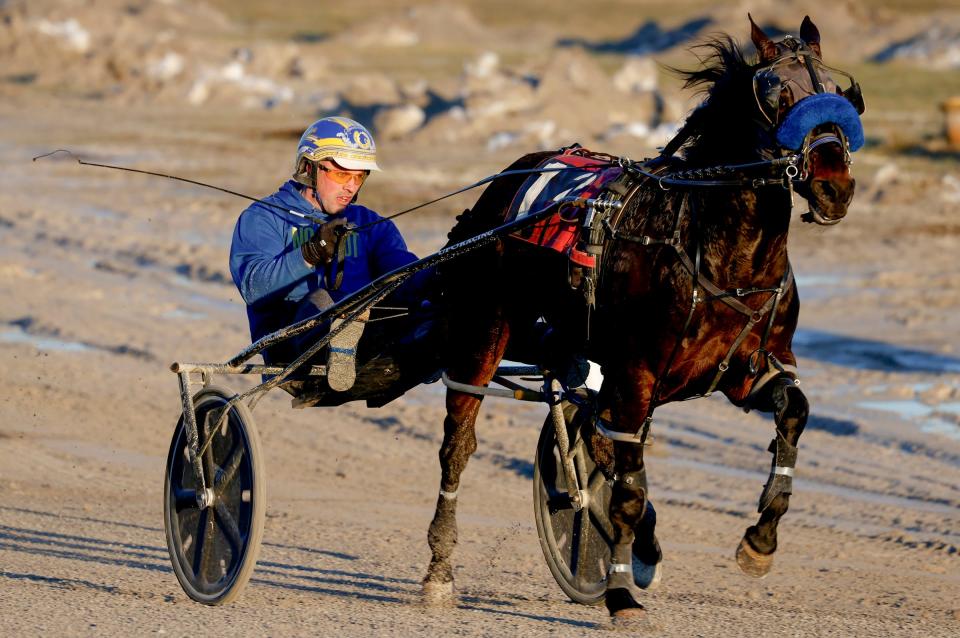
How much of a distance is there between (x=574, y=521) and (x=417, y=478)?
2523 millimetres

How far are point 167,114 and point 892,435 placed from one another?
25.2 m

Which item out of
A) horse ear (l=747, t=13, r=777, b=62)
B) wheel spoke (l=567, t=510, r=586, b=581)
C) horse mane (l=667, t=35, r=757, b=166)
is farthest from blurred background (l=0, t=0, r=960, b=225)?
horse ear (l=747, t=13, r=777, b=62)

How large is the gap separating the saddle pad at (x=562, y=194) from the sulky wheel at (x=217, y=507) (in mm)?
1283

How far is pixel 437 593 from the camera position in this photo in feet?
20.0

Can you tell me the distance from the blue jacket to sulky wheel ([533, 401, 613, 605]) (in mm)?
983

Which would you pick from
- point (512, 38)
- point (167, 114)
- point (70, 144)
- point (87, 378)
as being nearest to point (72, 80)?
point (167, 114)

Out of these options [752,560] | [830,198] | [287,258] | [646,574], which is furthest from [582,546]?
[830,198]

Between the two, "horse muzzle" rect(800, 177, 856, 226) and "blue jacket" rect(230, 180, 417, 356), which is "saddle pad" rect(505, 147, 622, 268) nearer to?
"blue jacket" rect(230, 180, 417, 356)

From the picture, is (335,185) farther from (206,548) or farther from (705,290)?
(705,290)

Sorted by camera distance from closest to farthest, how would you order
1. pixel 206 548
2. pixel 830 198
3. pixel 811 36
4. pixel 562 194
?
→ pixel 830 198
pixel 811 36
pixel 562 194
pixel 206 548

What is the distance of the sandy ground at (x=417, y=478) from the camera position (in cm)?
593

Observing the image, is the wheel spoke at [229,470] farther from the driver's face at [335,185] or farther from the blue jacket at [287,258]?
the driver's face at [335,185]

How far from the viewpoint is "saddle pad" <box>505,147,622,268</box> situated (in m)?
5.72

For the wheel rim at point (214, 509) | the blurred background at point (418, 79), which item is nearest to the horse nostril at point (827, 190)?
the wheel rim at point (214, 509)
